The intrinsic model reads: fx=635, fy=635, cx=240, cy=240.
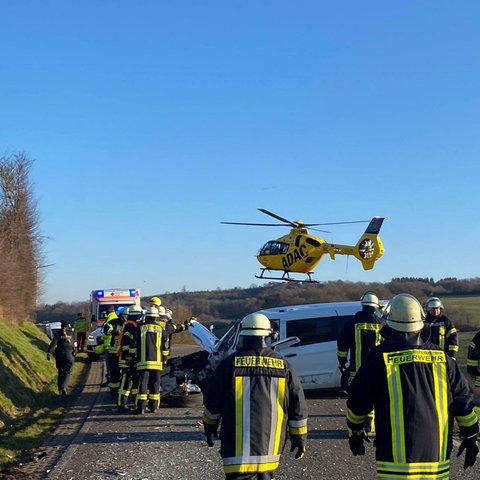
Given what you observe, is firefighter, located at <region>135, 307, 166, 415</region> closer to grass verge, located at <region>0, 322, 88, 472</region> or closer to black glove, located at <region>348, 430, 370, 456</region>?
grass verge, located at <region>0, 322, 88, 472</region>

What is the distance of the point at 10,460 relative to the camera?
7969 millimetres

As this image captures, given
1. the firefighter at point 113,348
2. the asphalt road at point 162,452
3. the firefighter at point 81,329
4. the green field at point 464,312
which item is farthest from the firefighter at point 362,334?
the green field at point 464,312

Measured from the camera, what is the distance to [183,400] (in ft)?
39.5

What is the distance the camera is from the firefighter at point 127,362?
1146 cm

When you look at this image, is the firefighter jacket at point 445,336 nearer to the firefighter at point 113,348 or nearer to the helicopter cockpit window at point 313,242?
the firefighter at point 113,348

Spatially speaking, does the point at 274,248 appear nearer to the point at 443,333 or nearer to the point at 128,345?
the point at 128,345

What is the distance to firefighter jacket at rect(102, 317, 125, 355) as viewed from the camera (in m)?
13.4

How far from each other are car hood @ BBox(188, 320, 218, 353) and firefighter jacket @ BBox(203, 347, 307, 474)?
8.79 m

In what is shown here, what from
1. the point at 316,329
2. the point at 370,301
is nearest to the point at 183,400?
the point at 316,329

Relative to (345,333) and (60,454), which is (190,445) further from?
(345,333)

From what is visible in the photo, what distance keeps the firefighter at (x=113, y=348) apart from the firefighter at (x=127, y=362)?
62 cm

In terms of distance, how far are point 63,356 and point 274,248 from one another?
14.4m

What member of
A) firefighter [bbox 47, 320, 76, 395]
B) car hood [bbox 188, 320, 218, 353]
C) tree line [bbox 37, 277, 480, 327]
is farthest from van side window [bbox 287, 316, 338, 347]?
tree line [bbox 37, 277, 480, 327]

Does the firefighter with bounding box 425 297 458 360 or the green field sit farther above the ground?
the firefighter with bounding box 425 297 458 360
